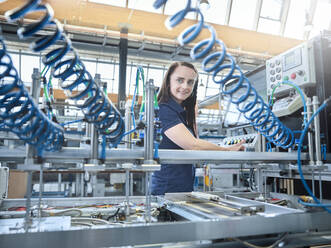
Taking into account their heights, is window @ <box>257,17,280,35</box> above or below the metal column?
above

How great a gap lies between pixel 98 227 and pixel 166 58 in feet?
22.8

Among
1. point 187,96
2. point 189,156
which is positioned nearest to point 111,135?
point 189,156

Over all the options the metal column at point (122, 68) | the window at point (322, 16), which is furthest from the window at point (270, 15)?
the metal column at point (122, 68)

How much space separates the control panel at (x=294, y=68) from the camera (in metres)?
1.89

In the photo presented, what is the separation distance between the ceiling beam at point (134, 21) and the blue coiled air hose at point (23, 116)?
3.47m

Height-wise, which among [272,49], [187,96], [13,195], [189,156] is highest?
[272,49]

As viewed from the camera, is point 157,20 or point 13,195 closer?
point 13,195

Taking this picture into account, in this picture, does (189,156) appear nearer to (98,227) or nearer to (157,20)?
(98,227)

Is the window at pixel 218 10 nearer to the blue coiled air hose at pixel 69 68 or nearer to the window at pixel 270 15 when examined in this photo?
the window at pixel 270 15

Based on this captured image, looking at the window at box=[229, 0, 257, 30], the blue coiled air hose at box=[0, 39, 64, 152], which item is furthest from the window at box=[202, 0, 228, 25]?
the blue coiled air hose at box=[0, 39, 64, 152]

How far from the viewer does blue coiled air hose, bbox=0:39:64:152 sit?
31.6 inches

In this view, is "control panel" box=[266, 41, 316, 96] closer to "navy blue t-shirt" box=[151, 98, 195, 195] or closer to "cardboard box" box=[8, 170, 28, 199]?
"navy blue t-shirt" box=[151, 98, 195, 195]

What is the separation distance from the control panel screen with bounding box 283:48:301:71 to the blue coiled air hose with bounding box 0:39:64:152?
1.70m

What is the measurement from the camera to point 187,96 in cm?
220
